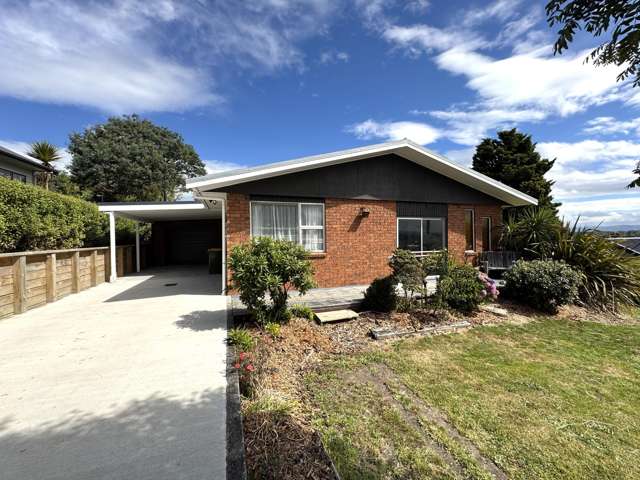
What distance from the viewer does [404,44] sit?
8.53 metres

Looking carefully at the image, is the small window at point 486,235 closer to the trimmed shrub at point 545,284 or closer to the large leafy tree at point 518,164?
the trimmed shrub at point 545,284

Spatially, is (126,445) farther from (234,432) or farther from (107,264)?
(107,264)

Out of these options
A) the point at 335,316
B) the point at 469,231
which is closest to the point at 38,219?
the point at 335,316

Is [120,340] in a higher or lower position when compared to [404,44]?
lower

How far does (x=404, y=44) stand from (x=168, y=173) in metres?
32.1

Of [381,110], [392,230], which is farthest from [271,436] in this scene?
[381,110]

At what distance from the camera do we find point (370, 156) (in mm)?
8969

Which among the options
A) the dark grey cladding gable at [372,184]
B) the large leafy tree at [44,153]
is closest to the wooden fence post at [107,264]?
the dark grey cladding gable at [372,184]

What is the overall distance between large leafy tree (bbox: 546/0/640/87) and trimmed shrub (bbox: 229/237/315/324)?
13.5 ft

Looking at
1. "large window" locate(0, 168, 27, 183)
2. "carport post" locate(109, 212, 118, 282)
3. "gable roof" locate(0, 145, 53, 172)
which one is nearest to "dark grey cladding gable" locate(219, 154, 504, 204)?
"carport post" locate(109, 212, 118, 282)

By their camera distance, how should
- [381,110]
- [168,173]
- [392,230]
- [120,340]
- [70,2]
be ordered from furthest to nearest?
[168,173] < [381,110] < [392,230] < [70,2] < [120,340]

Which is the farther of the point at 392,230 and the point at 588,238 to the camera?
the point at 392,230

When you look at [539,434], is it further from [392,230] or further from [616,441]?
[392,230]

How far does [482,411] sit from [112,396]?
402cm
